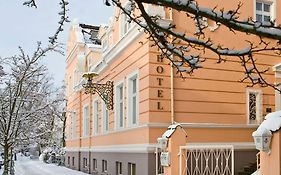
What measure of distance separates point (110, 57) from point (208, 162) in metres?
6.52

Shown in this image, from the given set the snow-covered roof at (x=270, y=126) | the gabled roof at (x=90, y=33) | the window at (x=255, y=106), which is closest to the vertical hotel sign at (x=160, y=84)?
the window at (x=255, y=106)

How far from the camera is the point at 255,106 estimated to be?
564 inches

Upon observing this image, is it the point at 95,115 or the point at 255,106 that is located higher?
the point at 255,106

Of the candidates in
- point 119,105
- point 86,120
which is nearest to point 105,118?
point 119,105

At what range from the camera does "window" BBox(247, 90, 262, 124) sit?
560 inches

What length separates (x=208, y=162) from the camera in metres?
12.8

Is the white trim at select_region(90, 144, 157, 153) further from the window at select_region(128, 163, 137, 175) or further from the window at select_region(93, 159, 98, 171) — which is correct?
the window at select_region(93, 159, 98, 171)

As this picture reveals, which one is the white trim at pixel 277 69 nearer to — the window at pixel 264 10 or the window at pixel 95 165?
the window at pixel 264 10

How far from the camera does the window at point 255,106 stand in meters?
14.2

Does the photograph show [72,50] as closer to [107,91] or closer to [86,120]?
[86,120]

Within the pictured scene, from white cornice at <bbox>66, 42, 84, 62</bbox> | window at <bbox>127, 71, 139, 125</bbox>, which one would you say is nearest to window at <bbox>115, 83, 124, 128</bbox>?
window at <bbox>127, 71, 139, 125</bbox>

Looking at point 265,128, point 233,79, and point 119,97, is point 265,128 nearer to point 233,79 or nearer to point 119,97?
point 233,79

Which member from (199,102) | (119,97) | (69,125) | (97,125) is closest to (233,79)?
(199,102)

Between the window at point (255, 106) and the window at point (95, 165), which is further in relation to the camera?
the window at point (95, 165)
